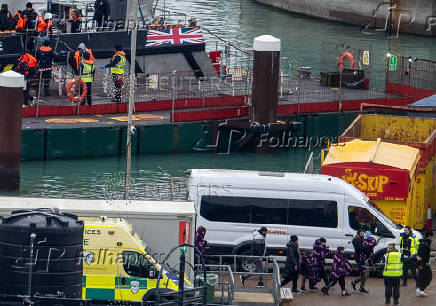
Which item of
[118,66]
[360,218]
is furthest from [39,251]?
[118,66]

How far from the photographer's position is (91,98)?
39.8m

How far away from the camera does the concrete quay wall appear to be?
72.2m

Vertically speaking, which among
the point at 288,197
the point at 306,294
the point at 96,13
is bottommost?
the point at 306,294

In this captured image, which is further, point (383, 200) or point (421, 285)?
point (383, 200)

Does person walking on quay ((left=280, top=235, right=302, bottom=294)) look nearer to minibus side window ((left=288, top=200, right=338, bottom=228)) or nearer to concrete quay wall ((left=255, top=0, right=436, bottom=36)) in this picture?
minibus side window ((left=288, top=200, right=338, bottom=228))

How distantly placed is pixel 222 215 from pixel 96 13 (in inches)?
747

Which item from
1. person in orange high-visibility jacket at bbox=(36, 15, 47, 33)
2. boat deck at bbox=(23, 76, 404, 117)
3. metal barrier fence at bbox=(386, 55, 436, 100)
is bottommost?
boat deck at bbox=(23, 76, 404, 117)

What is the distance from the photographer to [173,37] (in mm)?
44188

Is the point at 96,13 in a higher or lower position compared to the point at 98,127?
higher

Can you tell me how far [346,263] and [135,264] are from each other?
4.68 meters

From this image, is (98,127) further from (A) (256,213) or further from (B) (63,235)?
(B) (63,235)

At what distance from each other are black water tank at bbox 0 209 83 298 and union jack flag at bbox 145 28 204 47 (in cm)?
2394

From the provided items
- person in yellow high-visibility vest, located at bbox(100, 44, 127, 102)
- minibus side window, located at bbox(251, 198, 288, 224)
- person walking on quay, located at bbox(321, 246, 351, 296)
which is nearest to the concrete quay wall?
person in yellow high-visibility vest, located at bbox(100, 44, 127, 102)

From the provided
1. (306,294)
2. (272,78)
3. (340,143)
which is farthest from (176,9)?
(306,294)
